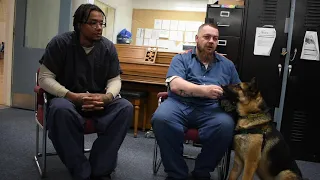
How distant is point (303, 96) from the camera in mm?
2986

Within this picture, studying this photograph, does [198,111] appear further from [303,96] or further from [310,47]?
[310,47]

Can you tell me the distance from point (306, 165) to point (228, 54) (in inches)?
55.7

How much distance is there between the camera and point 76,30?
210 centimetres

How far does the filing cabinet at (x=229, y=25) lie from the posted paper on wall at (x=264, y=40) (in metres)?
0.18

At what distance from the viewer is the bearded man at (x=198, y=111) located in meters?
1.94

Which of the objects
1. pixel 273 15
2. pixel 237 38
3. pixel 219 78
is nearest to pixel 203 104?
pixel 219 78

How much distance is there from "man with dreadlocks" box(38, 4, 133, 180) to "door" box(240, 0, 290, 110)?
5.19 ft

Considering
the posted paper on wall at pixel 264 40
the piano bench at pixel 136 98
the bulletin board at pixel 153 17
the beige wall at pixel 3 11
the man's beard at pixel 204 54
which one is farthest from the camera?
the bulletin board at pixel 153 17

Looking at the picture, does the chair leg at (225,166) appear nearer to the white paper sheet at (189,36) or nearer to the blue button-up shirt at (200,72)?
the blue button-up shirt at (200,72)

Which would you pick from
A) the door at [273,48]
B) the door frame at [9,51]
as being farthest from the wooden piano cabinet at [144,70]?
the door frame at [9,51]

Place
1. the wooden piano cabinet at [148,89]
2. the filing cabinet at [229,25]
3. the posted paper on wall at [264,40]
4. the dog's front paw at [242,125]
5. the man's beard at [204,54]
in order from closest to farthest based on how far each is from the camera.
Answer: the dog's front paw at [242,125]
the man's beard at [204,54]
the posted paper on wall at [264,40]
the filing cabinet at [229,25]
the wooden piano cabinet at [148,89]

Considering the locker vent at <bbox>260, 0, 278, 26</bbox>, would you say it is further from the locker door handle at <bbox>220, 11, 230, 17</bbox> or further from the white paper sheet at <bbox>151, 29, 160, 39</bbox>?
the white paper sheet at <bbox>151, 29, 160, 39</bbox>

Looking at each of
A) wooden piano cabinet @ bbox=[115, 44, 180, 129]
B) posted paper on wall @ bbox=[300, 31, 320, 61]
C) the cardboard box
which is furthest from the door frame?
posted paper on wall @ bbox=[300, 31, 320, 61]

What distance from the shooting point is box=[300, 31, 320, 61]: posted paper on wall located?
2902 mm
